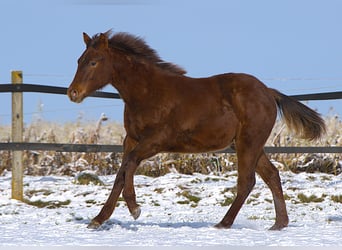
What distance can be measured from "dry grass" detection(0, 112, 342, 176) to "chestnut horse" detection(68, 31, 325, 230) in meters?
4.74

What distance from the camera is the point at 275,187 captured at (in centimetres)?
645

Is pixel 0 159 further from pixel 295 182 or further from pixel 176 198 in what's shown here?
pixel 295 182

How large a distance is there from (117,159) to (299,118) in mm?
4876

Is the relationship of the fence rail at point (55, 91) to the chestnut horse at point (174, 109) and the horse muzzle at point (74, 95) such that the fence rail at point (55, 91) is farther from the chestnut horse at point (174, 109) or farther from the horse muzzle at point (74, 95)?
the horse muzzle at point (74, 95)

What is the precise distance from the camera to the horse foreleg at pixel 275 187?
6.33 m

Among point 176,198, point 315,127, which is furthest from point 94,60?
point 176,198

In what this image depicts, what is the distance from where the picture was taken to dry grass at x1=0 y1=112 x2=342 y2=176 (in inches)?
439

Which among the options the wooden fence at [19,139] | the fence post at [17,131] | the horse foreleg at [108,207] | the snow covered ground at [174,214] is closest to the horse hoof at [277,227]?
the snow covered ground at [174,214]

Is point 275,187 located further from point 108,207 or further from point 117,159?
point 117,159

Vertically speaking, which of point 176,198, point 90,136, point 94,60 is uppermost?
point 94,60

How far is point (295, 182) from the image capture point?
33.0ft

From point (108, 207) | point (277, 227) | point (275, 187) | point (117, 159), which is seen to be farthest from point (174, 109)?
point (117, 159)

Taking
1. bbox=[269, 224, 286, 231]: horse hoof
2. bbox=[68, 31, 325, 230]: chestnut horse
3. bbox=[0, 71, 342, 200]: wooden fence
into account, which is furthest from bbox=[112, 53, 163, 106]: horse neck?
bbox=[0, 71, 342, 200]: wooden fence

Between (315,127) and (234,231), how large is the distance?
1772mm
